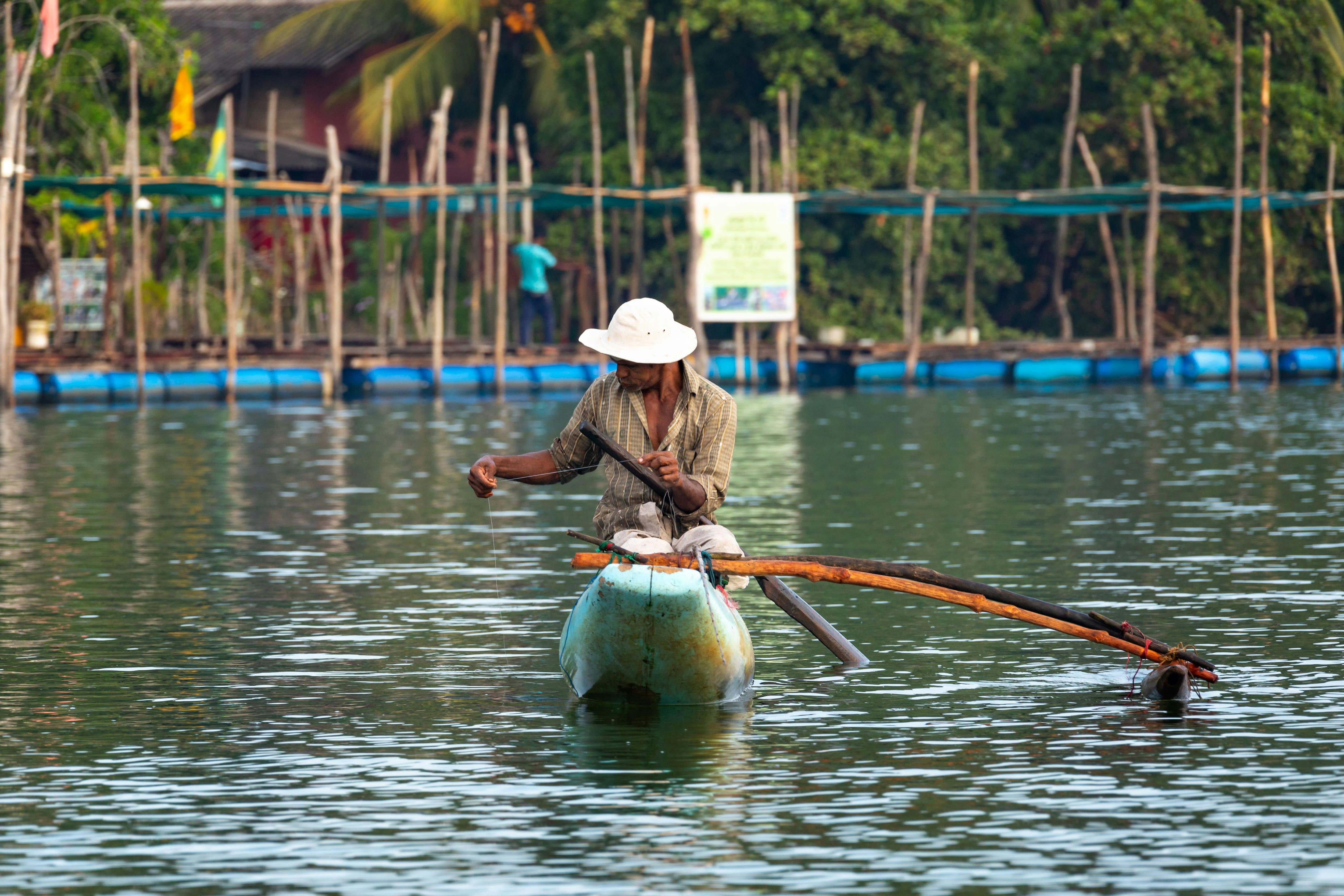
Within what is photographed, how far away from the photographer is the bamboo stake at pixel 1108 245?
37.3 m

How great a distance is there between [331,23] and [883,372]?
45.6 ft

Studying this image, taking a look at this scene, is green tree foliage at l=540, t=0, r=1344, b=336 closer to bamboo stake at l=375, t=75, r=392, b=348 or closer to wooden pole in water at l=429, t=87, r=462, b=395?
bamboo stake at l=375, t=75, r=392, b=348

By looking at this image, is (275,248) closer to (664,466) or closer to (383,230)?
(383,230)

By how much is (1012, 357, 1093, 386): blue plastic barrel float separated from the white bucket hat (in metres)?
30.0

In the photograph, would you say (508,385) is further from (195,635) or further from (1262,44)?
(195,635)

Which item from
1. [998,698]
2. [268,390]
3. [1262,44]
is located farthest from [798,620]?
[1262,44]

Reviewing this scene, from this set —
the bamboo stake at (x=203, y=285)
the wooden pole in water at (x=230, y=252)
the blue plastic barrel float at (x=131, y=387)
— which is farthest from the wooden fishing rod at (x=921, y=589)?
the bamboo stake at (x=203, y=285)

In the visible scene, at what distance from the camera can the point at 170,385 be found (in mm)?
32312

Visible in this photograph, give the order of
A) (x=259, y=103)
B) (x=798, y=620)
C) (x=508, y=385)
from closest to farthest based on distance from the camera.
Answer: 1. (x=798, y=620)
2. (x=508, y=385)
3. (x=259, y=103)

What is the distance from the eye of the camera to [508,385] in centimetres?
3562

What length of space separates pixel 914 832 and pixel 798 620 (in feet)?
10.4

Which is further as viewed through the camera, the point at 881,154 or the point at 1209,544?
the point at 881,154

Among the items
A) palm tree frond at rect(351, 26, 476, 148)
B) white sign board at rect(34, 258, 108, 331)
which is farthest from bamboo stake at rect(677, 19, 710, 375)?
white sign board at rect(34, 258, 108, 331)

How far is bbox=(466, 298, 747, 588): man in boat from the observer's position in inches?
339
